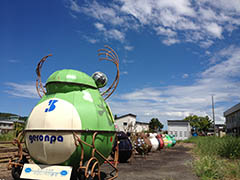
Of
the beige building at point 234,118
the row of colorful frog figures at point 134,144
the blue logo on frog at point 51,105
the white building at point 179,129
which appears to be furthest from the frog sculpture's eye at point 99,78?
the white building at point 179,129

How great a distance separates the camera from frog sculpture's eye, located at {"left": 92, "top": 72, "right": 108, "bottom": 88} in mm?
6945

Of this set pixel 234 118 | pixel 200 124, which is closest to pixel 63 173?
pixel 234 118

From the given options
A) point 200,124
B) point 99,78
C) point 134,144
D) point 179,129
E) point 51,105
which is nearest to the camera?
point 51,105

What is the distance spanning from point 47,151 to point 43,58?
10.8 ft

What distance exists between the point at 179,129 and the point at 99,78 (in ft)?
129

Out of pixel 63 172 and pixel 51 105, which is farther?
pixel 51 105

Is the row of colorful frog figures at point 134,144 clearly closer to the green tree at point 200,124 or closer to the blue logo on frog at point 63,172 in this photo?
the blue logo on frog at point 63,172

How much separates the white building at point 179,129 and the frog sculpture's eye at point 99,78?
38789mm

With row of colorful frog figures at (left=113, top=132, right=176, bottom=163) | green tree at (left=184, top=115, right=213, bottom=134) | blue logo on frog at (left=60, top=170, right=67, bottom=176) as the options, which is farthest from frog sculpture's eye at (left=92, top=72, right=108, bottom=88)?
green tree at (left=184, top=115, right=213, bottom=134)

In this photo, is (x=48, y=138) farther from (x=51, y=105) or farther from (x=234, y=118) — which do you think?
(x=234, y=118)

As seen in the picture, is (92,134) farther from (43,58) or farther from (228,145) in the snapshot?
(228,145)

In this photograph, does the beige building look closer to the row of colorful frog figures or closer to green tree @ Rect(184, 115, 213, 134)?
the row of colorful frog figures

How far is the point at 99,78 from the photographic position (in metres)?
6.94

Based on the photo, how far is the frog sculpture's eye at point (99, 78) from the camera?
22.8 feet
